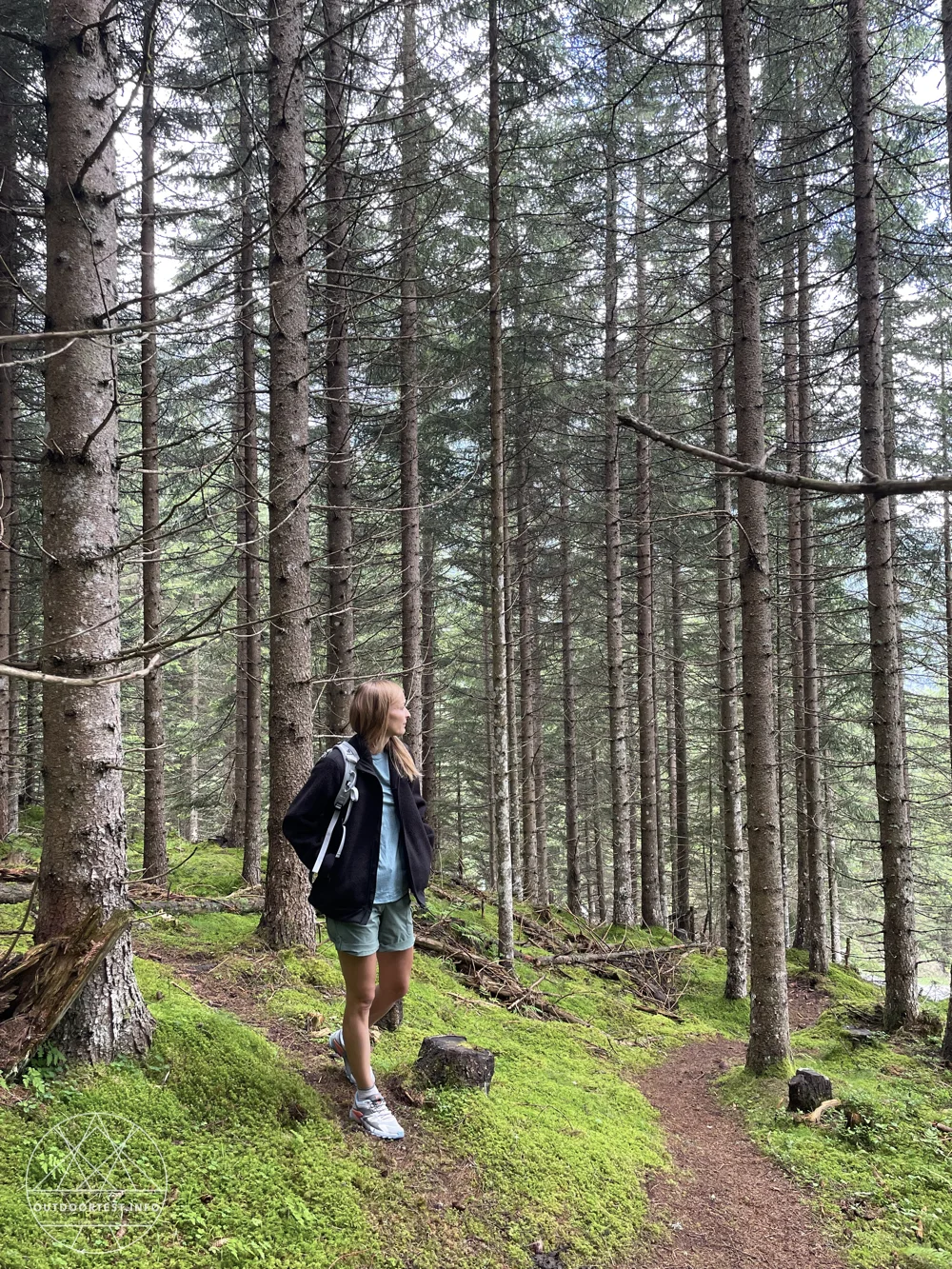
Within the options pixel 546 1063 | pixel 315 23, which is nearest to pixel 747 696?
pixel 546 1063

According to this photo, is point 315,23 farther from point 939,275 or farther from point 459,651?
point 459,651

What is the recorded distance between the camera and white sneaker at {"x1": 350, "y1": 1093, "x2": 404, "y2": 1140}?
11.3ft

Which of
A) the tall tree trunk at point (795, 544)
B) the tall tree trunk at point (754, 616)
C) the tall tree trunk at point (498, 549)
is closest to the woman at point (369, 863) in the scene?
the tall tree trunk at point (754, 616)

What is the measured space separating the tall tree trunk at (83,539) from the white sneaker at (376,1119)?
109 centimetres

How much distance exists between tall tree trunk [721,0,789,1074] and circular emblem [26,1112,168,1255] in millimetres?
5190

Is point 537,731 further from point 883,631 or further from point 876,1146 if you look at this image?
point 876,1146

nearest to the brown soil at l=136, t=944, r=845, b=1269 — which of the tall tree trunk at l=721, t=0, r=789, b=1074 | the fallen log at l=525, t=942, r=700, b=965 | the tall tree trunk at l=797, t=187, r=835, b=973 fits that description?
the tall tree trunk at l=721, t=0, r=789, b=1074

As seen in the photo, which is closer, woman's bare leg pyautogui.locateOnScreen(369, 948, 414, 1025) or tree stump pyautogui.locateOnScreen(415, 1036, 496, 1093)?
woman's bare leg pyautogui.locateOnScreen(369, 948, 414, 1025)

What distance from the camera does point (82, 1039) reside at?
9.93 feet

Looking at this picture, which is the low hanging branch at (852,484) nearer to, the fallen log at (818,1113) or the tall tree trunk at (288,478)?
the tall tree trunk at (288,478)

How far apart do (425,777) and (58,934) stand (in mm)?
11411

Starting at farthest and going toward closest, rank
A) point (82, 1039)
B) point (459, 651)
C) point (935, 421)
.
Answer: point (459, 651), point (935, 421), point (82, 1039)

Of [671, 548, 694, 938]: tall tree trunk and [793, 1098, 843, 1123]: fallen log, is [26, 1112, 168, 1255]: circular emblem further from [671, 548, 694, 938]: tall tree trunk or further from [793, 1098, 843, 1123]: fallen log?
[671, 548, 694, 938]: tall tree trunk

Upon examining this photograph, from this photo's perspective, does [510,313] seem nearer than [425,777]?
Yes
